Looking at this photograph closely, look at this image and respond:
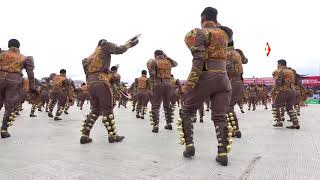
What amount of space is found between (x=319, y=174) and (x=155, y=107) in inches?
225

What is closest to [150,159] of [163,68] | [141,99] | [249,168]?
[249,168]

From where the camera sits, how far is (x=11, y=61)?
8.52m

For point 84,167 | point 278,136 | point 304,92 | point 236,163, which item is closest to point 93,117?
point 84,167

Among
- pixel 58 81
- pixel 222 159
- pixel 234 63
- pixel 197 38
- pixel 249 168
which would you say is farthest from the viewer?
pixel 58 81

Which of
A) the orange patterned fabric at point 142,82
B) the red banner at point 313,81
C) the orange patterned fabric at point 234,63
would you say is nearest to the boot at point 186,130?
the orange patterned fabric at point 234,63

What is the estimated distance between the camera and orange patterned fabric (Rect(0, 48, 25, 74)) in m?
8.52

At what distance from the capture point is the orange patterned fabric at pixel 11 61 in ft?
27.9

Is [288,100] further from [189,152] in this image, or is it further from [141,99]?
[141,99]

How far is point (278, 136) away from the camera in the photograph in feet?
30.2

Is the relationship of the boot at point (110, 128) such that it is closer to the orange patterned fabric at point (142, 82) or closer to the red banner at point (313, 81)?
the orange patterned fabric at point (142, 82)

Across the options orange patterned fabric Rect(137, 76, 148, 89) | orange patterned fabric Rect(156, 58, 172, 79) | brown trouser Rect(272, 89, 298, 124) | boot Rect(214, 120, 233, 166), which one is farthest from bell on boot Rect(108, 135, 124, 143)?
orange patterned fabric Rect(137, 76, 148, 89)

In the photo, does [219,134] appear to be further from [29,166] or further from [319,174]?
[29,166]

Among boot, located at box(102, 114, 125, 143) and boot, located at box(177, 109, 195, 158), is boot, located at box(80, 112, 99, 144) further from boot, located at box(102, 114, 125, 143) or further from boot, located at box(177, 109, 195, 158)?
boot, located at box(177, 109, 195, 158)

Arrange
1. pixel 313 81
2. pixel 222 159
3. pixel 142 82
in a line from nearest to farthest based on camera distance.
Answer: pixel 222 159, pixel 142 82, pixel 313 81
